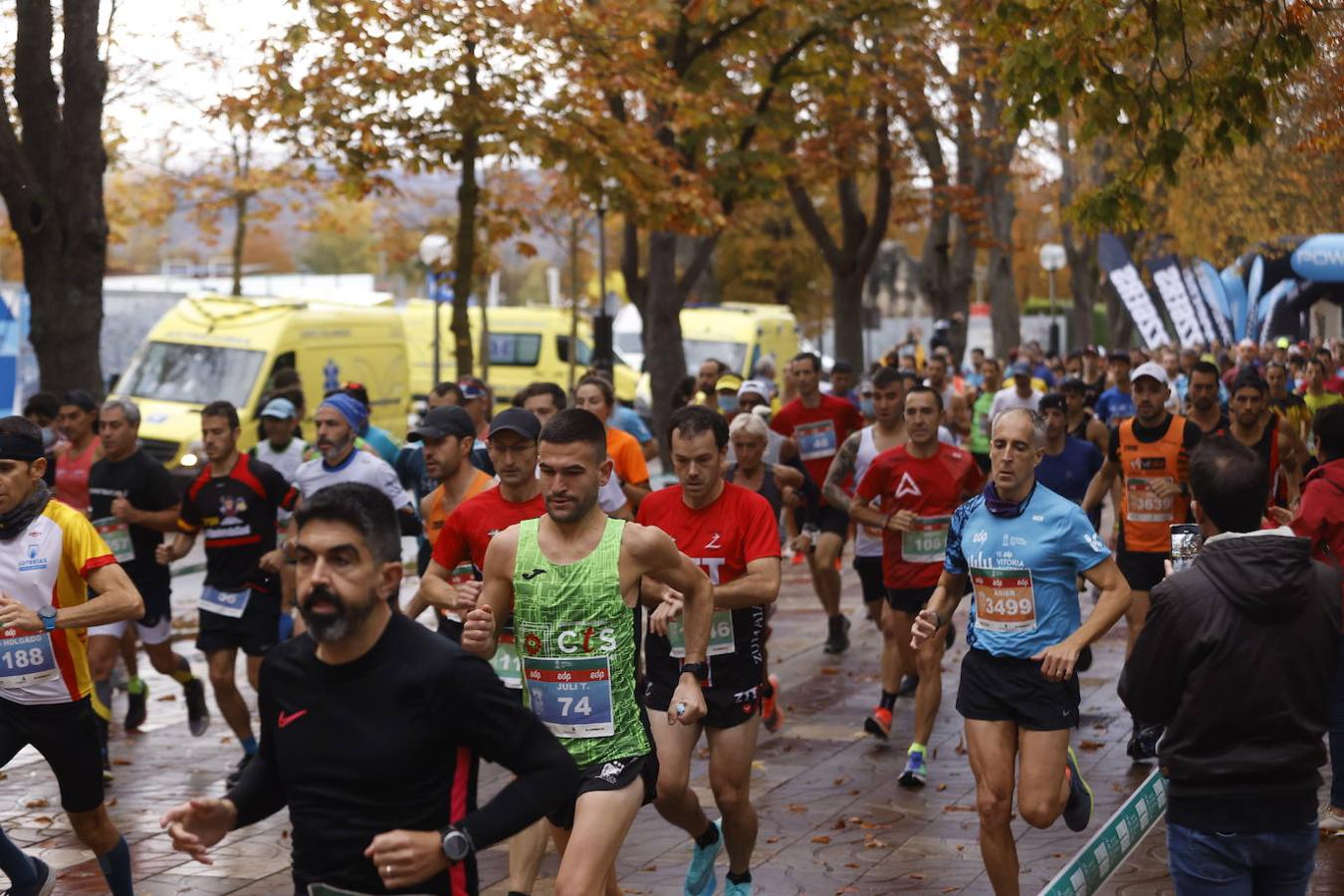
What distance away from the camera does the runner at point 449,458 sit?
793 centimetres

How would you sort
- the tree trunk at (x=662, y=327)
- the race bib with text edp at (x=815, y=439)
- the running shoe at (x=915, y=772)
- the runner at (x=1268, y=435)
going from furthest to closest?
the tree trunk at (x=662, y=327) → the race bib with text edp at (x=815, y=439) → the runner at (x=1268, y=435) → the running shoe at (x=915, y=772)

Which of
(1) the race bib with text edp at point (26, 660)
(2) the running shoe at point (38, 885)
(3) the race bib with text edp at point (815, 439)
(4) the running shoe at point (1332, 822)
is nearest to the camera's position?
(2) the running shoe at point (38, 885)

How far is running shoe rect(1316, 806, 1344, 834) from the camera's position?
769cm

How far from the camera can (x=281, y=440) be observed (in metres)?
11.6

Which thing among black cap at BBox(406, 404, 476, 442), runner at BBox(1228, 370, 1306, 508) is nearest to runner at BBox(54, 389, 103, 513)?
black cap at BBox(406, 404, 476, 442)

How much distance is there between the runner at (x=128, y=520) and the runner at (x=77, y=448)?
30.3 inches

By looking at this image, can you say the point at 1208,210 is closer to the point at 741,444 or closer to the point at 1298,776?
the point at 741,444

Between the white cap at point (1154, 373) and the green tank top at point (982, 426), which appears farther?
the green tank top at point (982, 426)

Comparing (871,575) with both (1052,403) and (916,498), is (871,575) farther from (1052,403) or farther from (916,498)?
(1052,403)

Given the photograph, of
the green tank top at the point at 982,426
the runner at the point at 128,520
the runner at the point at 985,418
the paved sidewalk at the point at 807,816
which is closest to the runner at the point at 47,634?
the paved sidewalk at the point at 807,816

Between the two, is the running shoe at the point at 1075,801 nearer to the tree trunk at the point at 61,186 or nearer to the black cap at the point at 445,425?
the black cap at the point at 445,425

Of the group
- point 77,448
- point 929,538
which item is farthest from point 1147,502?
point 77,448

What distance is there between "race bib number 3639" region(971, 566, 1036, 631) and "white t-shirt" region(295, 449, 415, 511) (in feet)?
11.7

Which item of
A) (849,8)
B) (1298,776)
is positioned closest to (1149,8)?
(1298,776)
